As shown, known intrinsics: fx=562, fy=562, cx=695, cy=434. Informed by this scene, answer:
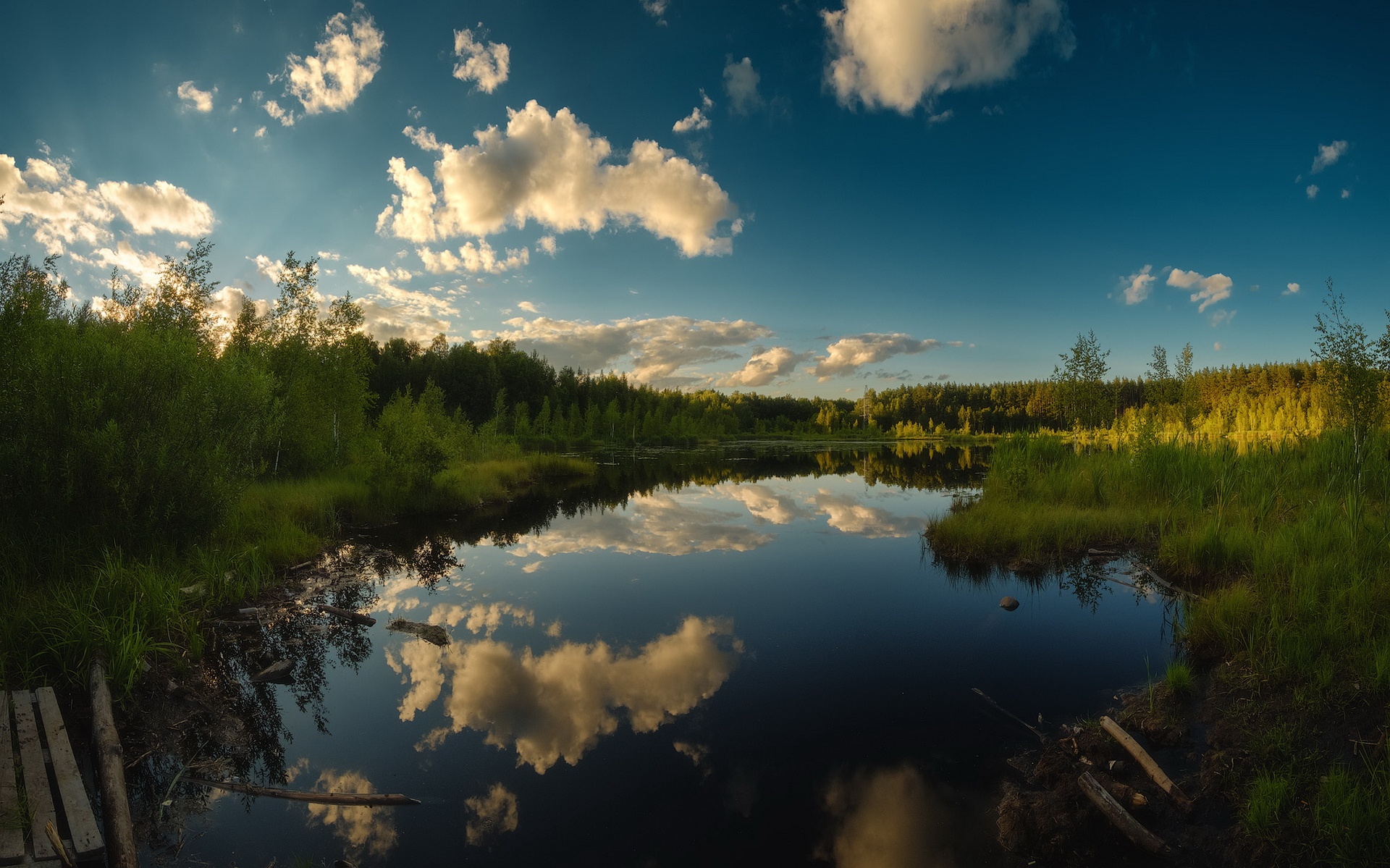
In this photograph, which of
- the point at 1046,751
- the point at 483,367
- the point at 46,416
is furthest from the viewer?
the point at 483,367

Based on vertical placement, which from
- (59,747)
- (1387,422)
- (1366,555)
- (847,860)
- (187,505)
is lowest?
(847,860)

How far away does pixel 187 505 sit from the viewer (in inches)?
364

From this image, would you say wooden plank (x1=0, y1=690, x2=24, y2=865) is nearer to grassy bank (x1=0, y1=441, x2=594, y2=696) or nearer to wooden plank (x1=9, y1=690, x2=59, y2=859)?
wooden plank (x1=9, y1=690, x2=59, y2=859)

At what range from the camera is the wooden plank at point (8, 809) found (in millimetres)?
3613

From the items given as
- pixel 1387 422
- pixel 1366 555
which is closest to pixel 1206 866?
pixel 1366 555

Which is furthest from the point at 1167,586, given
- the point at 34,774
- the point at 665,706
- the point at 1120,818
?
the point at 34,774

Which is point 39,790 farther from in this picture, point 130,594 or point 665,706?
point 665,706

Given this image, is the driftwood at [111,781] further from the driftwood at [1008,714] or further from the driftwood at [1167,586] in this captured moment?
the driftwood at [1167,586]

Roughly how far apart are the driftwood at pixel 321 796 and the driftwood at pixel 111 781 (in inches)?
27.2

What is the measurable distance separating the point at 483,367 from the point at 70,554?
77596 mm

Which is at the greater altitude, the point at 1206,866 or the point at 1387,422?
the point at 1387,422

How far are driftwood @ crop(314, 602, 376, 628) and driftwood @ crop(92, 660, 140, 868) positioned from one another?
3.96 metres

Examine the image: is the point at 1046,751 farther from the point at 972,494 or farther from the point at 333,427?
the point at 333,427

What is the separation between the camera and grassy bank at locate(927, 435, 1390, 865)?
4.07 meters
